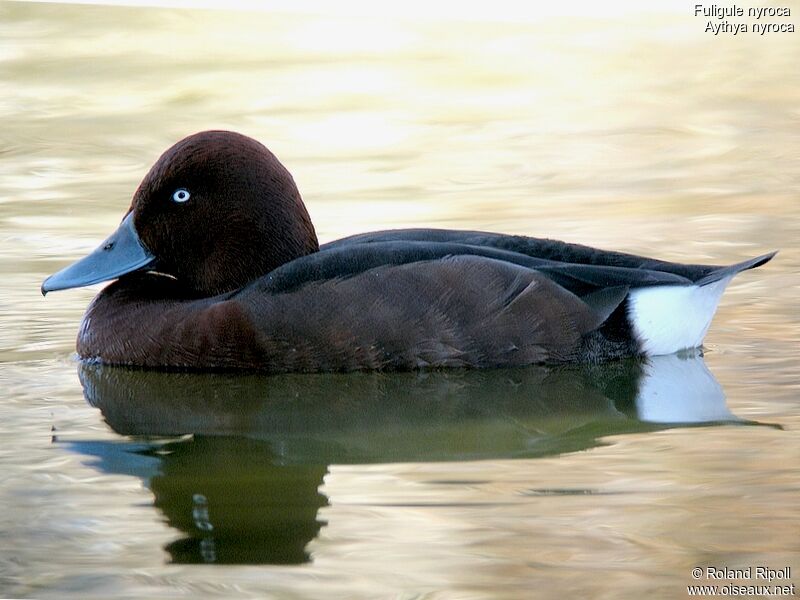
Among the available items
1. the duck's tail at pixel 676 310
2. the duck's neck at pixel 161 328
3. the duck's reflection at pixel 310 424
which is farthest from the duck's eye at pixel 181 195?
the duck's tail at pixel 676 310

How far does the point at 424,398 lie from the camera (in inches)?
244

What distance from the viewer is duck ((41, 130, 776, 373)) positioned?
640 centimetres

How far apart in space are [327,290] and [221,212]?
0.70 metres

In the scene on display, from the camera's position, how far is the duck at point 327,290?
252 inches

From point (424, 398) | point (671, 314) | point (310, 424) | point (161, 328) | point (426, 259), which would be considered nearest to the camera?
point (310, 424)

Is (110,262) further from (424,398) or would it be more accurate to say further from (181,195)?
(424,398)

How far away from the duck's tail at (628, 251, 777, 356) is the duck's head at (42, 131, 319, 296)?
145 centimetres

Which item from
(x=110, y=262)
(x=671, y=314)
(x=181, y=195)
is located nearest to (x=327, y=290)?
(x=181, y=195)

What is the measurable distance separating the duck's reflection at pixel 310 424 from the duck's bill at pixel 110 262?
373mm

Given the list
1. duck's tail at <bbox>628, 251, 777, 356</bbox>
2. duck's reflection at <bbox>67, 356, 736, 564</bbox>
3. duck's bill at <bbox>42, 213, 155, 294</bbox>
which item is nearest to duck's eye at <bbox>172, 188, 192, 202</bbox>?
duck's bill at <bbox>42, 213, 155, 294</bbox>

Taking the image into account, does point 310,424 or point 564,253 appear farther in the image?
point 564,253

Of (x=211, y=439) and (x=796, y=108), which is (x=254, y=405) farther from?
(x=796, y=108)

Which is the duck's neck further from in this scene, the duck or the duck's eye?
the duck's eye

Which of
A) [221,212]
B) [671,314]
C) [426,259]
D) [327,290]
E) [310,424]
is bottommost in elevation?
[310,424]
